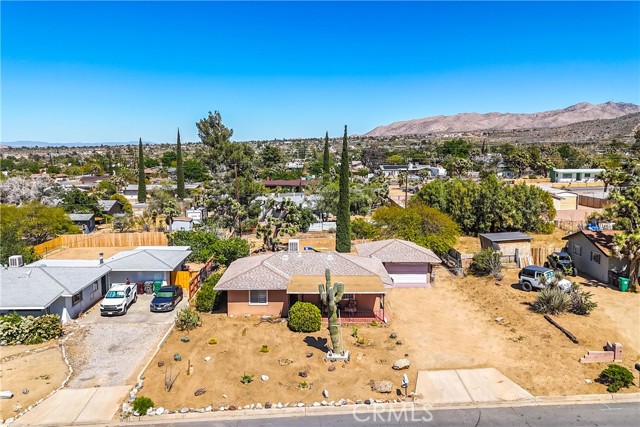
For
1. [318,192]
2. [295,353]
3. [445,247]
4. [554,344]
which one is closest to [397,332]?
[295,353]

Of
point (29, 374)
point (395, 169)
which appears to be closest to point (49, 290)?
point (29, 374)

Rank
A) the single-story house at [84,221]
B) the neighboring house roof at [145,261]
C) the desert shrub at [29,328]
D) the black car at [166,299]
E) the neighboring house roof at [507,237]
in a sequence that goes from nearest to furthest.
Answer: the desert shrub at [29,328] → the black car at [166,299] → the neighboring house roof at [145,261] → the neighboring house roof at [507,237] → the single-story house at [84,221]

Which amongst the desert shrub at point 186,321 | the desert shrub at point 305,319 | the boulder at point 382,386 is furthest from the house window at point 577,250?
the desert shrub at point 186,321

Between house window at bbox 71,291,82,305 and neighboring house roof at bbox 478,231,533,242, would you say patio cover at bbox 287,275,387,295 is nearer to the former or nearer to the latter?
house window at bbox 71,291,82,305

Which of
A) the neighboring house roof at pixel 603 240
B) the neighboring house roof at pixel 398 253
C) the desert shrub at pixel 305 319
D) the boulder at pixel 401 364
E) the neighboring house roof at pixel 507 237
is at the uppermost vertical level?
the neighboring house roof at pixel 603 240

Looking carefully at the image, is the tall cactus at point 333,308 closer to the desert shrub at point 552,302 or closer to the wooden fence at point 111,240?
the desert shrub at point 552,302

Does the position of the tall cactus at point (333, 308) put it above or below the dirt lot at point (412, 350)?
above

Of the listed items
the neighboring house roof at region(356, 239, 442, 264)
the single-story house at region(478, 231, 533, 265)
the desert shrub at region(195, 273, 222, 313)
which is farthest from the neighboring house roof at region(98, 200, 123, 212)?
the single-story house at region(478, 231, 533, 265)
